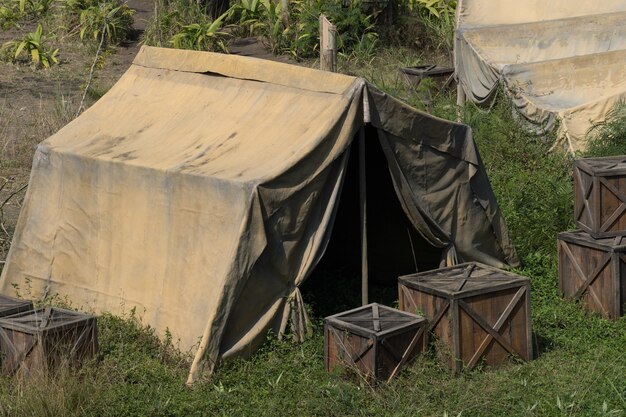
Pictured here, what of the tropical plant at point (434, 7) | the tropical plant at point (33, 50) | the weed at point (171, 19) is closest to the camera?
the tropical plant at point (33, 50)

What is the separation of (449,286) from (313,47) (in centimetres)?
1179

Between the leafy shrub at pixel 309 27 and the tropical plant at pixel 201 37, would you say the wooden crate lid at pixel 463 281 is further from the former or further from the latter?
the tropical plant at pixel 201 37

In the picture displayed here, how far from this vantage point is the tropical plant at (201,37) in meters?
19.0

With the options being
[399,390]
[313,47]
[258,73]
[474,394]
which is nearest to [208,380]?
[399,390]

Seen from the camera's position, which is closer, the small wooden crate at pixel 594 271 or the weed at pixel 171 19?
the small wooden crate at pixel 594 271

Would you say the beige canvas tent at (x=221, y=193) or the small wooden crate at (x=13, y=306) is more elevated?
the beige canvas tent at (x=221, y=193)

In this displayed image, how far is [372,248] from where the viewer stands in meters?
10.3

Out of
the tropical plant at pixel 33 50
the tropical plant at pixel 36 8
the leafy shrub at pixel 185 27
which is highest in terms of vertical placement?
the tropical plant at pixel 36 8

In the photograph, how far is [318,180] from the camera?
8359 mm

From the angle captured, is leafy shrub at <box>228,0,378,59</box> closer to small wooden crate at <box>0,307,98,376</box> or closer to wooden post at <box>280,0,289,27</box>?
wooden post at <box>280,0,289,27</box>

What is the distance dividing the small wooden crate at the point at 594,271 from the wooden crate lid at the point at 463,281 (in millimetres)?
1220

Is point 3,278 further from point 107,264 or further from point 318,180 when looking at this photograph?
point 318,180

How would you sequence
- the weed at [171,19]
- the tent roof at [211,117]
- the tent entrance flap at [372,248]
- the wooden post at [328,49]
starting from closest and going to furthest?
the tent roof at [211,117] → the tent entrance flap at [372,248] → the wooden post at [328,49] → the weed at [171,19]

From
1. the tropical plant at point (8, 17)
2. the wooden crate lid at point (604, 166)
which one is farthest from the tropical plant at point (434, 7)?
the wooden crate lid at point (604, 166)
